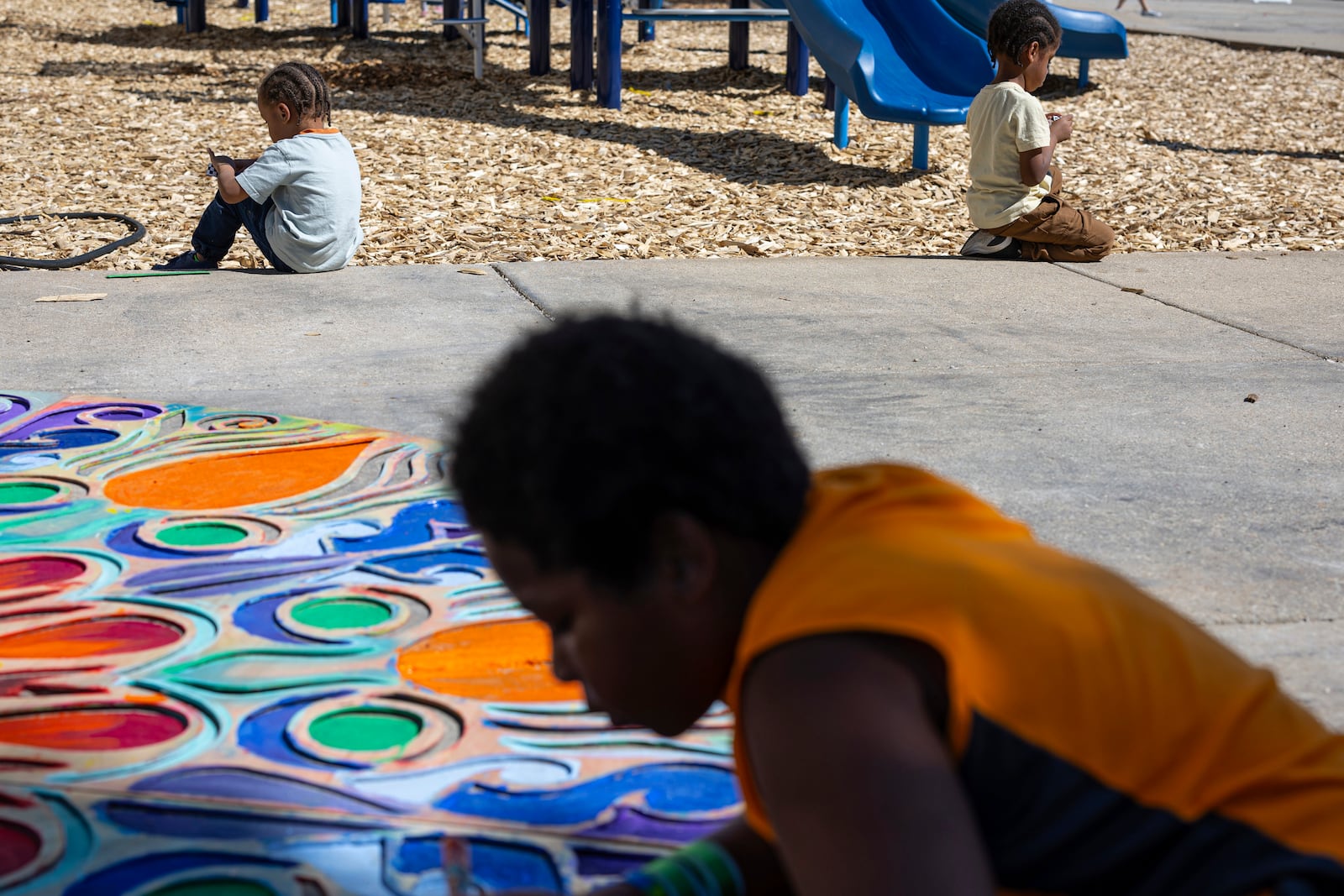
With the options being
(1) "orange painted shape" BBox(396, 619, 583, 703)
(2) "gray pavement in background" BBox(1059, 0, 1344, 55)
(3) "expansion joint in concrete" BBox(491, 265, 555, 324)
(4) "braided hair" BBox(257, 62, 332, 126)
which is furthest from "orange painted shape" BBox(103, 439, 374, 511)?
(2) "gray pavement in background" BBox(1059, 0, 1344, 55)

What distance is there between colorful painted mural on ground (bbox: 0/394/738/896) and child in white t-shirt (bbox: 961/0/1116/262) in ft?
13.2

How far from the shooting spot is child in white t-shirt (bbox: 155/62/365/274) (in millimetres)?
6047

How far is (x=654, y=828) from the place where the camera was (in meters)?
2.12

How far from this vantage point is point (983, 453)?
387 centimetres

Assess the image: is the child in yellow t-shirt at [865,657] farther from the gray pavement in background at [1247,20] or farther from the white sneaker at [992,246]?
the gray pavement in background at [1247,20]

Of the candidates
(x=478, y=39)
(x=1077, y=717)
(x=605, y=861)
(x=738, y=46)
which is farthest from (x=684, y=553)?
(x=738, y=46)

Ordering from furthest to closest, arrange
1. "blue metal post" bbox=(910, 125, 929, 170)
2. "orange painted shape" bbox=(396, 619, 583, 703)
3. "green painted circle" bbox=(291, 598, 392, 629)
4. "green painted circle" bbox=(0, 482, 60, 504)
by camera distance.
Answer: "blue metal post" bbox=(910, 125, 929, 170) → "green painted circle" bbox=(0, 482, 60, 504) → "green painted circle" bbox=(291, 598, 392, 629) → "orange painted shape" bbox=(396, 619, 583, 703)

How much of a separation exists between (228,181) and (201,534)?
10.1 feet

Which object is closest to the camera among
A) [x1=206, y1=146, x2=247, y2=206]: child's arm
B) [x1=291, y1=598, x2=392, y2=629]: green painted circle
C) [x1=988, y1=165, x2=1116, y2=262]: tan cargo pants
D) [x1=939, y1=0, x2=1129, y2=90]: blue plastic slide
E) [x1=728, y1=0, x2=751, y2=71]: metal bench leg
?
[x1=291, y1=598, x2=392, y2=629]: green painted circle

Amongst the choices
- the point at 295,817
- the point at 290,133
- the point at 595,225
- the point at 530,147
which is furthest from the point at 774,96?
the point at 295,817

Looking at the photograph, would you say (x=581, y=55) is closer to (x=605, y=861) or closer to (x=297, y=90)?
(x=297, y=90)

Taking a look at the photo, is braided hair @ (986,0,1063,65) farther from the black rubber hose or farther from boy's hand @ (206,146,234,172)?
the black rubber hose

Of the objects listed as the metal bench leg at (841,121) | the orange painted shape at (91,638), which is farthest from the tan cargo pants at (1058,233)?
the orange painted shape at (91,638)

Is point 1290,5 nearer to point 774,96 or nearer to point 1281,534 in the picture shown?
point 774,96
